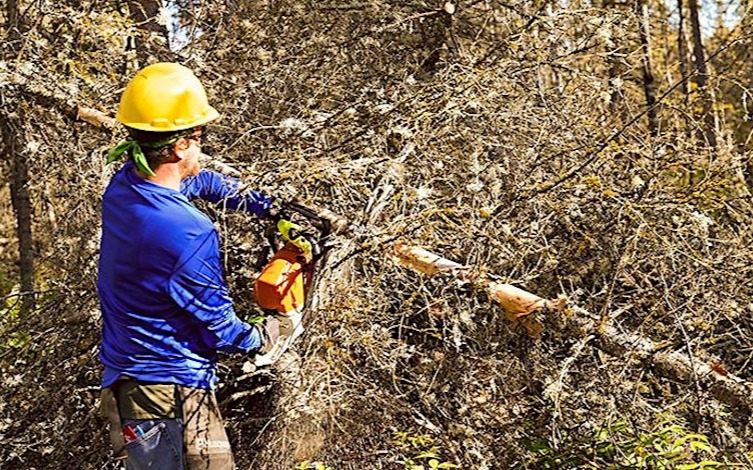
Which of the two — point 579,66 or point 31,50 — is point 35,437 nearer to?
point 31,50

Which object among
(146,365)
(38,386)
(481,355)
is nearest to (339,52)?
(481,355)

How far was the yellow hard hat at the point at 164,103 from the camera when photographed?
10.1 feet

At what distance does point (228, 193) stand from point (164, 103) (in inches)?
26.2

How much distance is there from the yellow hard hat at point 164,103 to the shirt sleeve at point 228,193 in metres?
0.53

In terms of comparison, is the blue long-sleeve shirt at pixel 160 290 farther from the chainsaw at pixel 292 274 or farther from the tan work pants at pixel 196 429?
the chainsaw at pixel 292 274

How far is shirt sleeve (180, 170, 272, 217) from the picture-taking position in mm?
3693

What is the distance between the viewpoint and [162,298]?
299cm

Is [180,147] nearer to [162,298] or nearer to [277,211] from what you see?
[162,298]

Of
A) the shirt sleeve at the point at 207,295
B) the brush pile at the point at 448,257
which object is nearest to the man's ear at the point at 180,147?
the shirt sleeve at the point at 207,295

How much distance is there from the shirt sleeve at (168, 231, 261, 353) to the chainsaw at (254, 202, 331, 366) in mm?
270

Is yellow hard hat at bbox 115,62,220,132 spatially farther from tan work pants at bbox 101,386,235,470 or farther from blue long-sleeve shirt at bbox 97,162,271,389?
tan work pants at bbox 101,386,235,470

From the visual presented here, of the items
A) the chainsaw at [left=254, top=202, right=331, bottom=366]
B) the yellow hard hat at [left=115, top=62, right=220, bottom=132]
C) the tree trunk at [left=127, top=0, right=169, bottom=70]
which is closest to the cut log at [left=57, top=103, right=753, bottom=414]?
the chainsaw at [left=254, top=202, right=331, bottom=366]

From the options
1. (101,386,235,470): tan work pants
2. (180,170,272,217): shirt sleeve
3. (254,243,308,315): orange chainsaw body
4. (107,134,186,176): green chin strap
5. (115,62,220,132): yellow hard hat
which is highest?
(115,62,220,132): yellow hard hat

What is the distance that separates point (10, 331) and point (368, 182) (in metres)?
2.51
